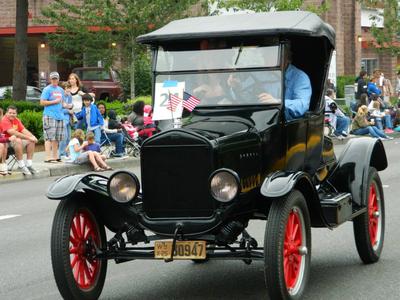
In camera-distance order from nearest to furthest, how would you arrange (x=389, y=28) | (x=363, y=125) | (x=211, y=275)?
(x=211, y=275) < (x=363, y=125) < (x=389, y=28)

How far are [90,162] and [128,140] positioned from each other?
2.42 metres

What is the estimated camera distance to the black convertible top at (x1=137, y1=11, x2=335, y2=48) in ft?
24.8

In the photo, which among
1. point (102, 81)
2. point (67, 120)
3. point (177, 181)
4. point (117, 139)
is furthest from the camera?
point (102, 81)

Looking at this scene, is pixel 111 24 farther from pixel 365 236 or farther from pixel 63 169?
pixel 365 236

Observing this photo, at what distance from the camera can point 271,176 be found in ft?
22.2

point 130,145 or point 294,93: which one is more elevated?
point 294,93

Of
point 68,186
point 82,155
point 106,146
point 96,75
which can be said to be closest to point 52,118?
point 82,155

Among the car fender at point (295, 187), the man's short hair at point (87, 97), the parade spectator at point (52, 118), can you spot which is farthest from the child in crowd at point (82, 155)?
the car fender at point (295, 187)

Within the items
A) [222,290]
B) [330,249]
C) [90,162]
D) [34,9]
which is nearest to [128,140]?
[90,162]

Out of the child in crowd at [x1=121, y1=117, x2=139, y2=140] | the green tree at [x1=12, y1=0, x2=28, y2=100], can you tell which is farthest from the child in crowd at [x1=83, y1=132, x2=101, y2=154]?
the green tree at [x1=12, y1=0, x2=28, y2=100]

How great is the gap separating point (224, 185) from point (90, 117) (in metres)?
14.3

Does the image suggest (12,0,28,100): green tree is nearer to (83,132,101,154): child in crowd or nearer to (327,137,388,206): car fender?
(83,132,101,154): child in crowd

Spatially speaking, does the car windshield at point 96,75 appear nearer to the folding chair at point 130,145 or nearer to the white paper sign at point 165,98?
the folding chair at point 130,145

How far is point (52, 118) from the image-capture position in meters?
20.0
